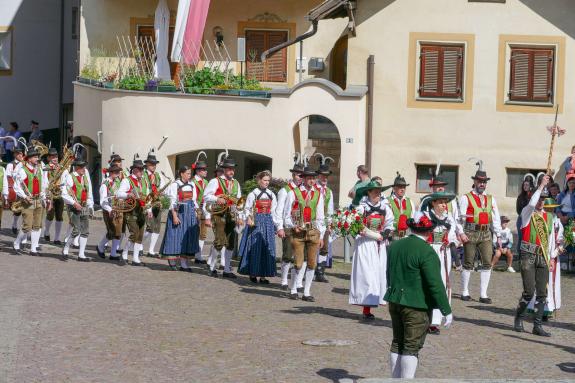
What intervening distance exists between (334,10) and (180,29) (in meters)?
4.61

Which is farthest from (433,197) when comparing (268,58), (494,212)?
(268,58)

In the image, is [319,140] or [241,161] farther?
[241,161]

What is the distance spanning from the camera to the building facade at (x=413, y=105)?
99.7 ft

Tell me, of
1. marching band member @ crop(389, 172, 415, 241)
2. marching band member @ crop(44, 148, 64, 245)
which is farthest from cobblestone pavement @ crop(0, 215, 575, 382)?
marching band member @ crop(44, 148, 64, 245)

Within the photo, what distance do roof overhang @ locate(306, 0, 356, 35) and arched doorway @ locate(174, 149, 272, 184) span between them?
4453 mm

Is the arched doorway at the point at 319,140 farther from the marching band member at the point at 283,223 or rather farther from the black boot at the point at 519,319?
the black boot at the point at 519,319

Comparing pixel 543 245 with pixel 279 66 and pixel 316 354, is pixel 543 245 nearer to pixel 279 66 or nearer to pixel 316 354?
pixel 316 354

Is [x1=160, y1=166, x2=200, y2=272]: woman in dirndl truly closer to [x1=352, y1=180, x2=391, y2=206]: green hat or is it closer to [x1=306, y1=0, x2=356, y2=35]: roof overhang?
[x1=352, y1=180, x2=391, y2=206]: green hat

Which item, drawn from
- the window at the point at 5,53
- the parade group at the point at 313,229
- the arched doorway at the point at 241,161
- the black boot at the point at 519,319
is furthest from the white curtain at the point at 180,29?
the black boot at the point at 519,319

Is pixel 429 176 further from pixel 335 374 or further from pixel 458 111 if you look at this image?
pixel 335 374

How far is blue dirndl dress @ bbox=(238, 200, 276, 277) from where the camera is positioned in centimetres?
2078

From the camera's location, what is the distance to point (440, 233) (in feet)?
57.5

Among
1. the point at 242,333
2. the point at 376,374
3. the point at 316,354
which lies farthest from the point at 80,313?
the point at 376,374

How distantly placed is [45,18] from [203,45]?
1007 centimetres
